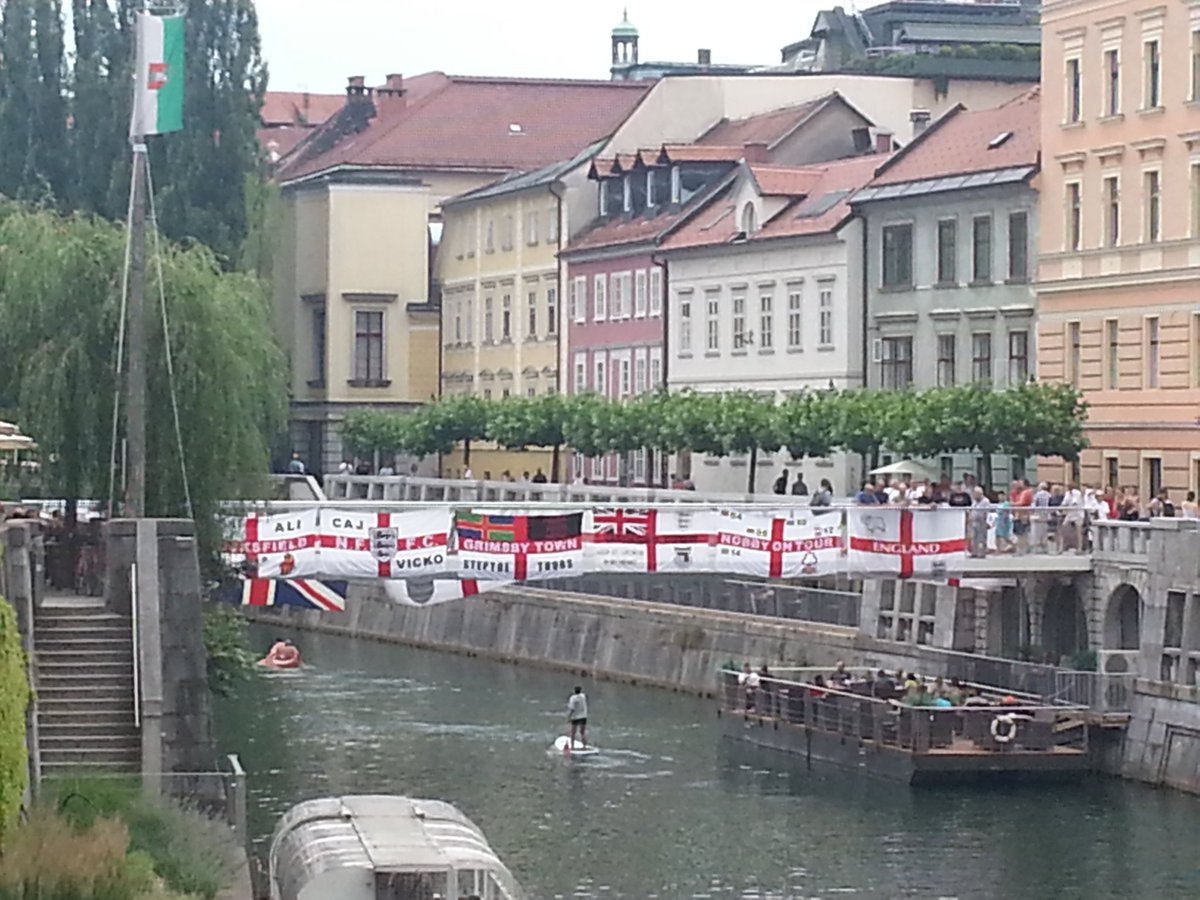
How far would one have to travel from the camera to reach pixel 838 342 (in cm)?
A: 8306

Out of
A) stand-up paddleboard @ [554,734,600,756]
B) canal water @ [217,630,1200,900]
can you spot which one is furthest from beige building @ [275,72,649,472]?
stand-up paddleboard @ [554,734,600,756]

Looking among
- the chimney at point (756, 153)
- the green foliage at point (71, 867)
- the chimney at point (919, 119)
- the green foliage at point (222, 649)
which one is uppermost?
the chimney at point (919, 119)

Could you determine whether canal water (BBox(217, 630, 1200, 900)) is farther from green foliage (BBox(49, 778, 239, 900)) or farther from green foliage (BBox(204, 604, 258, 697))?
green foliage (BBox(49, 778, 239, 900))

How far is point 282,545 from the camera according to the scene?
5147 centimetres

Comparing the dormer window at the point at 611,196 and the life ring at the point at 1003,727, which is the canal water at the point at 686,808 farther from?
the dormer window at the point at 611,196

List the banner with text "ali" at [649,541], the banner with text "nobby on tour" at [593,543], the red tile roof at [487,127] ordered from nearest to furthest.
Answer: the banner with text "nobby on tour" at [593,543]
the banner with text "ali" at [649,541]
the red tile roof at [487,127]

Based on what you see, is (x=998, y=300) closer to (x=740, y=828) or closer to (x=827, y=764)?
(x=827, y=764)

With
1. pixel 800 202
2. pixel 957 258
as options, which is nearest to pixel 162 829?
pixel 957 258

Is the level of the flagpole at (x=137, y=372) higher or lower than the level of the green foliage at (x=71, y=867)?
higher

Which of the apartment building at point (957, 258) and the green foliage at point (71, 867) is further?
the apartment building at point (957, 258)

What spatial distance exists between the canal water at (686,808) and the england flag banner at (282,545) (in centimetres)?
345

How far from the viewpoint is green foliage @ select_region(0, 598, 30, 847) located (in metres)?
29.2

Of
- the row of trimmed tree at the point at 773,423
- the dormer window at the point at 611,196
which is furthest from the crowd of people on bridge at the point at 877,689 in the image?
the dormer window at the point at 611,196

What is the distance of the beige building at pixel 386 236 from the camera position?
376ft
